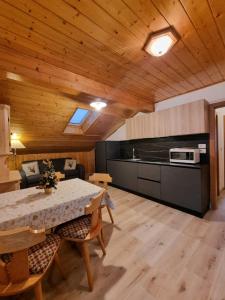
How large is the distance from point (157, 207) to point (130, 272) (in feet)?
5.58

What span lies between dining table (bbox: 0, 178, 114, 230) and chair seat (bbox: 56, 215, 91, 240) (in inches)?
4.1

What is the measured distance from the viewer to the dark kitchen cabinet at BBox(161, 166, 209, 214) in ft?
8.59

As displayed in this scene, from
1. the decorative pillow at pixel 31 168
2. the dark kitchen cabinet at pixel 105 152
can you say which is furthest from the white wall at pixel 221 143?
the decorative pillow at pixel 31 168

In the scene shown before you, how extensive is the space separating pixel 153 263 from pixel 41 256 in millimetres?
1215

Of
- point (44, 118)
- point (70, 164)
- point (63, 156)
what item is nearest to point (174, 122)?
point (44, 118)

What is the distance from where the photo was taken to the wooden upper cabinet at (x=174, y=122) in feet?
9.17

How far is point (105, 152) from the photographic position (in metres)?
4.84

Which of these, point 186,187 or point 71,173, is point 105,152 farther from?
point 186,187

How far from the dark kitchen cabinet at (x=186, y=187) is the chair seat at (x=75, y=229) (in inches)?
75.2

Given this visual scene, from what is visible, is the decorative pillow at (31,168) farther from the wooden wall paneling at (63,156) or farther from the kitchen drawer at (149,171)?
the kitchen drawer at (149,171)

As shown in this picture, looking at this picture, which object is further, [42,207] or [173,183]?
[173,183]

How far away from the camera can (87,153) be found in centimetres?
594

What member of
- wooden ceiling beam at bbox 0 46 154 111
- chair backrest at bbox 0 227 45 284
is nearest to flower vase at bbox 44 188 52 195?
chair backrest at bbox 0 227 45 284

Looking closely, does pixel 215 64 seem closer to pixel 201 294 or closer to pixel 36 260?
pixel 201 294
